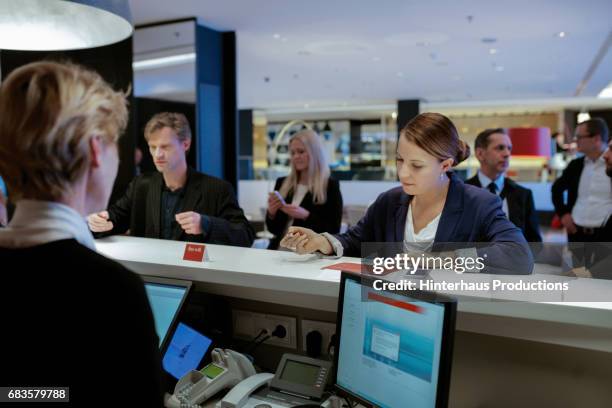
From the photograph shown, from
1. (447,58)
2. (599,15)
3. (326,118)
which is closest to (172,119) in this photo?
(599,15)

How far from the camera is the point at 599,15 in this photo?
20.5ft

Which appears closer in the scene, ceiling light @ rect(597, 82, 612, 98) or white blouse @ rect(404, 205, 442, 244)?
white blouse @ rect(404, 205, 442, 244)

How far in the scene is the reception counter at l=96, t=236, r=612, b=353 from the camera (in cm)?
125

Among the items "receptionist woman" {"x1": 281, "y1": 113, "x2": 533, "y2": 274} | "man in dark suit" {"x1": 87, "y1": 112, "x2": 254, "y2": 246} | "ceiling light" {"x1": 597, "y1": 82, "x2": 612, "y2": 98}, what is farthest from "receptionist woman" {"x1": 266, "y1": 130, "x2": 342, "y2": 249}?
"ceiling light" {"x1": 597, "y1": 82, "x2": 612, "y2": 98}

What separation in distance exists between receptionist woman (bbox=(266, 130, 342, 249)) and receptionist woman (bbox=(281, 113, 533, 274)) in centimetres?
150

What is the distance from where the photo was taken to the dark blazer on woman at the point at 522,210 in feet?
10.9

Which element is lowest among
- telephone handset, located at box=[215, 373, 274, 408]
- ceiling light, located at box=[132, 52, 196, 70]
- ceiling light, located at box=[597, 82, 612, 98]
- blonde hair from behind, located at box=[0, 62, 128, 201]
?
telephone handset, located at box=[215, 373, 274, 408]

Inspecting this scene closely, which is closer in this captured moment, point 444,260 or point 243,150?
point 444,260

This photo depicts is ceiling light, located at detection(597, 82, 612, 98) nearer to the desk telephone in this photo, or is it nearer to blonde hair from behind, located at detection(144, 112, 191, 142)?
blonde hair from behind, located at detection(144, 112, 191, 142)

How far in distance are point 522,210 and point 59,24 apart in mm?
2785

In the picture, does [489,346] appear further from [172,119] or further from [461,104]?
[461,104]

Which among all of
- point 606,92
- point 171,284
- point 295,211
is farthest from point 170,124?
point 606,92

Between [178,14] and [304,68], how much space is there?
161 inches

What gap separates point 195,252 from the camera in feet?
6.02
